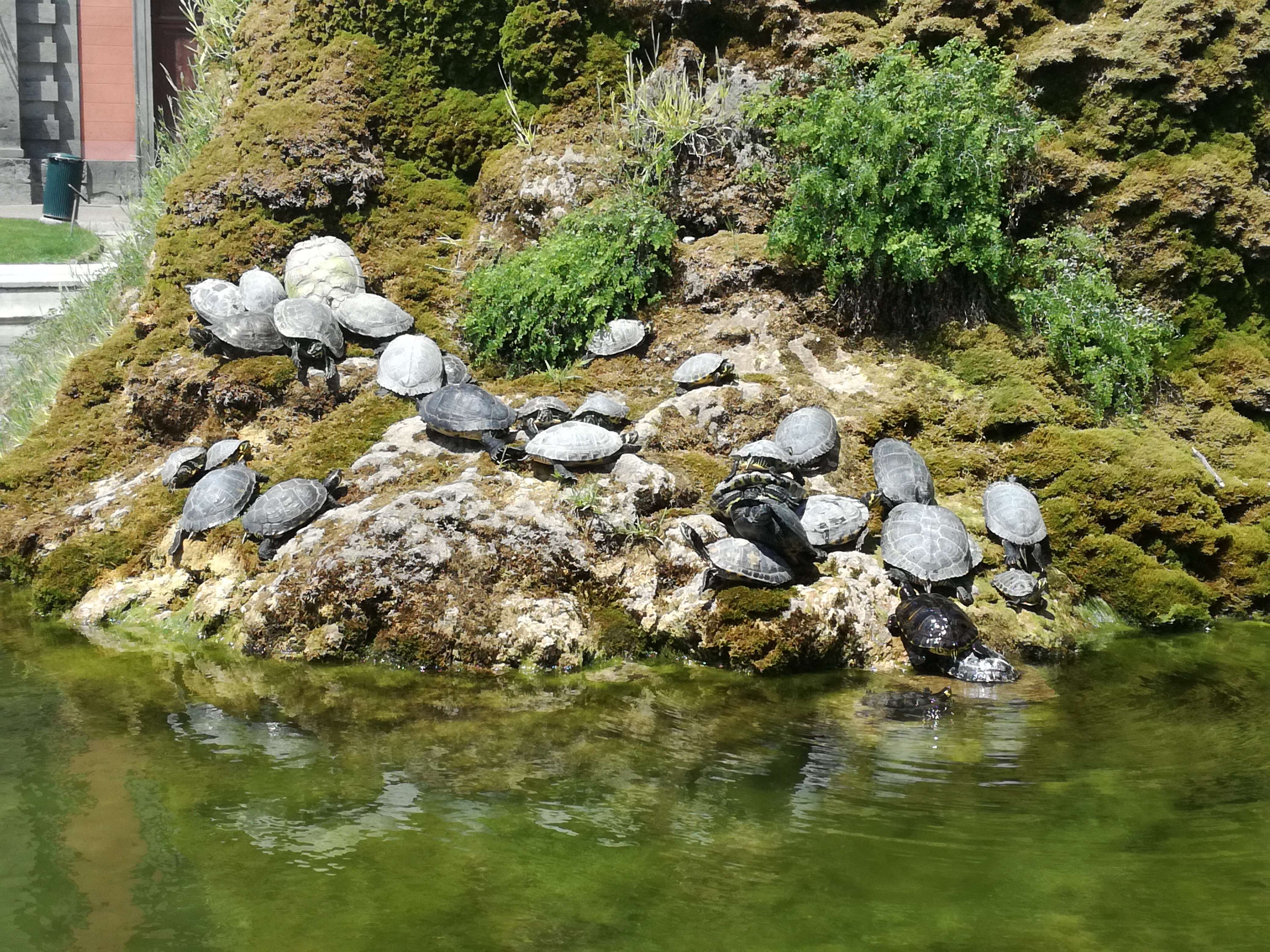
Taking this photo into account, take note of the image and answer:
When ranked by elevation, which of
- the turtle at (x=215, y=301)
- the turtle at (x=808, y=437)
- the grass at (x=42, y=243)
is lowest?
the grass at (x=42, y=243)

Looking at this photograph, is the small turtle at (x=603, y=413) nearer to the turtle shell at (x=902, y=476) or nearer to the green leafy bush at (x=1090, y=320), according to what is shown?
the turtle shell at (x=902, y=476)

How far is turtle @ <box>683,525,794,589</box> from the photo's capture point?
6113 millimetres

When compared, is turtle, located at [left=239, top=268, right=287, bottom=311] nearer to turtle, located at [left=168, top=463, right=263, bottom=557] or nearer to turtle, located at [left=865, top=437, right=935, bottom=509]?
turtle, located at [left=168, top=463, right=263, bottom=557]

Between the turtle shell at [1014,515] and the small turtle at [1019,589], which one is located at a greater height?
the turtle shell at [1014,515]

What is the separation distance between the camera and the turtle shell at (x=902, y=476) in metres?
6.80

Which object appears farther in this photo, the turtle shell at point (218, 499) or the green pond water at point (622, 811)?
the turtle shell at point (218, 499)

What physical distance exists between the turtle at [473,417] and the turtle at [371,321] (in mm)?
1508

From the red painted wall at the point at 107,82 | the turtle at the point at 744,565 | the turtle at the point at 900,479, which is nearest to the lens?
the turtle at the point at 744,565

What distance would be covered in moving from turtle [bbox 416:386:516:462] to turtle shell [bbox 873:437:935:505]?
98.7 inches

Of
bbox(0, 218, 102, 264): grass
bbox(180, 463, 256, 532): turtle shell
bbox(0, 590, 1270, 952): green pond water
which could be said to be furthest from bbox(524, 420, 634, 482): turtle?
bbox(0, 218, 102, 264): grass

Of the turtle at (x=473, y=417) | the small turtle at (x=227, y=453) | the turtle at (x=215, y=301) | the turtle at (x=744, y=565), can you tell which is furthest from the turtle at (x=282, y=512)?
the turtle at (x=744, y=565)

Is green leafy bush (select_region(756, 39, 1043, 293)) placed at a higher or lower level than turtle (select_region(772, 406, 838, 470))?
higher

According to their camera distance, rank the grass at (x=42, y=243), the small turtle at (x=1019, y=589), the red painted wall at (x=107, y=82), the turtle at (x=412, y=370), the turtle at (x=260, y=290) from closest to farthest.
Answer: the small turtle at (x=1019, y=589) → the turtle at (x=412, y=370) → the turtle at (x=260, y=290) → the grass at (x=42, y=243) → the red painted wall at (x=107, y=82)

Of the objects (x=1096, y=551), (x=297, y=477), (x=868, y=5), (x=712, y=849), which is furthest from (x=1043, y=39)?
(x=712, y=849)
